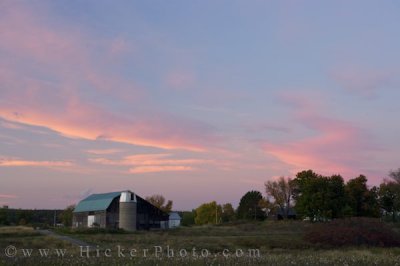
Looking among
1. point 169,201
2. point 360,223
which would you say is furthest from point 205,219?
point 360,223

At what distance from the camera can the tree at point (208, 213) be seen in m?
143

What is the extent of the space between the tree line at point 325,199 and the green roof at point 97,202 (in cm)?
3516

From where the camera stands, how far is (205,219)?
143 metres

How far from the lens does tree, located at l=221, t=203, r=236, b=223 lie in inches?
5756

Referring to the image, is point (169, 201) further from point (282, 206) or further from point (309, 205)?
point (309, 205)

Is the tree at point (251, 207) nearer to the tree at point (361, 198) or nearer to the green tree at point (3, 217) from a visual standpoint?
the tree at point (361, 198)

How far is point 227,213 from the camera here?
149 meters

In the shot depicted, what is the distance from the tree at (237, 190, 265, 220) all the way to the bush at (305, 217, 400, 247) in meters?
72.2

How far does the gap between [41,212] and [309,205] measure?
8373 centimetres

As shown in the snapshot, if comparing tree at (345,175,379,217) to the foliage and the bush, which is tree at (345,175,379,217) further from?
the foliage

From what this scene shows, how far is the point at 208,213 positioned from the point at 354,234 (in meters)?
87.9

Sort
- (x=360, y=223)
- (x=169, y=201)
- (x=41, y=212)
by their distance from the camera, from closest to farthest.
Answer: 1. (x=360, y=223)
2. (x=169, y=201)
3. (x=41, y=212)

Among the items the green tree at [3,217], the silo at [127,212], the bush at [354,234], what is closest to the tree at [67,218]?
the green tree at [3,217]

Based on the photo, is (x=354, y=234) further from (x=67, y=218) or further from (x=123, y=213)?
(x=67, y=218)
